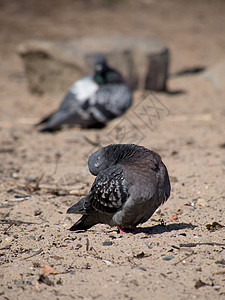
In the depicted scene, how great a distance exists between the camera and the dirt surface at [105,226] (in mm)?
3131

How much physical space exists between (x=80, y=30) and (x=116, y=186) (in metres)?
12.2

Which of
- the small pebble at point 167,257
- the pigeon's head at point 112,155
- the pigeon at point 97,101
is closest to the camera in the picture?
the small pebble at point 167,257

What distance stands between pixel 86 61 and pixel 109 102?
1.49 metres

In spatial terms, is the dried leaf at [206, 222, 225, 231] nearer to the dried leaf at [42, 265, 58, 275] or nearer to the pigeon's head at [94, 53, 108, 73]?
the dried leaf at [42, 265, 58, 275]

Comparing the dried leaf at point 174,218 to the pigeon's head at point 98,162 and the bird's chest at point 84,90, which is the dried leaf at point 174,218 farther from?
the bird's chest at point 84,90

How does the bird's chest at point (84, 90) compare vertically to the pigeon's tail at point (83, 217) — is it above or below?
below

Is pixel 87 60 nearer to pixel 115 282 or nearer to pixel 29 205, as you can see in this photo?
pixel 29 205

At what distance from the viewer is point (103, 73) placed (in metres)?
8.29

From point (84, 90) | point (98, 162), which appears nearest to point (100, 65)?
point (84, 90)

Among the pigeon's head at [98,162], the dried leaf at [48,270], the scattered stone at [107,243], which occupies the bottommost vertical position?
the scattered stone at [107,243]

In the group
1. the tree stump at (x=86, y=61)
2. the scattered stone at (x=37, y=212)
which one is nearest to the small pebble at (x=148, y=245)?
the scattered stone at (x=37, y=212)

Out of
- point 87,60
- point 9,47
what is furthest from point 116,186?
point 9,47

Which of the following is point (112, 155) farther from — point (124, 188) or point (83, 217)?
point (83, 217)

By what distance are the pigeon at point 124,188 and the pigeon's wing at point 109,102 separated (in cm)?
424
